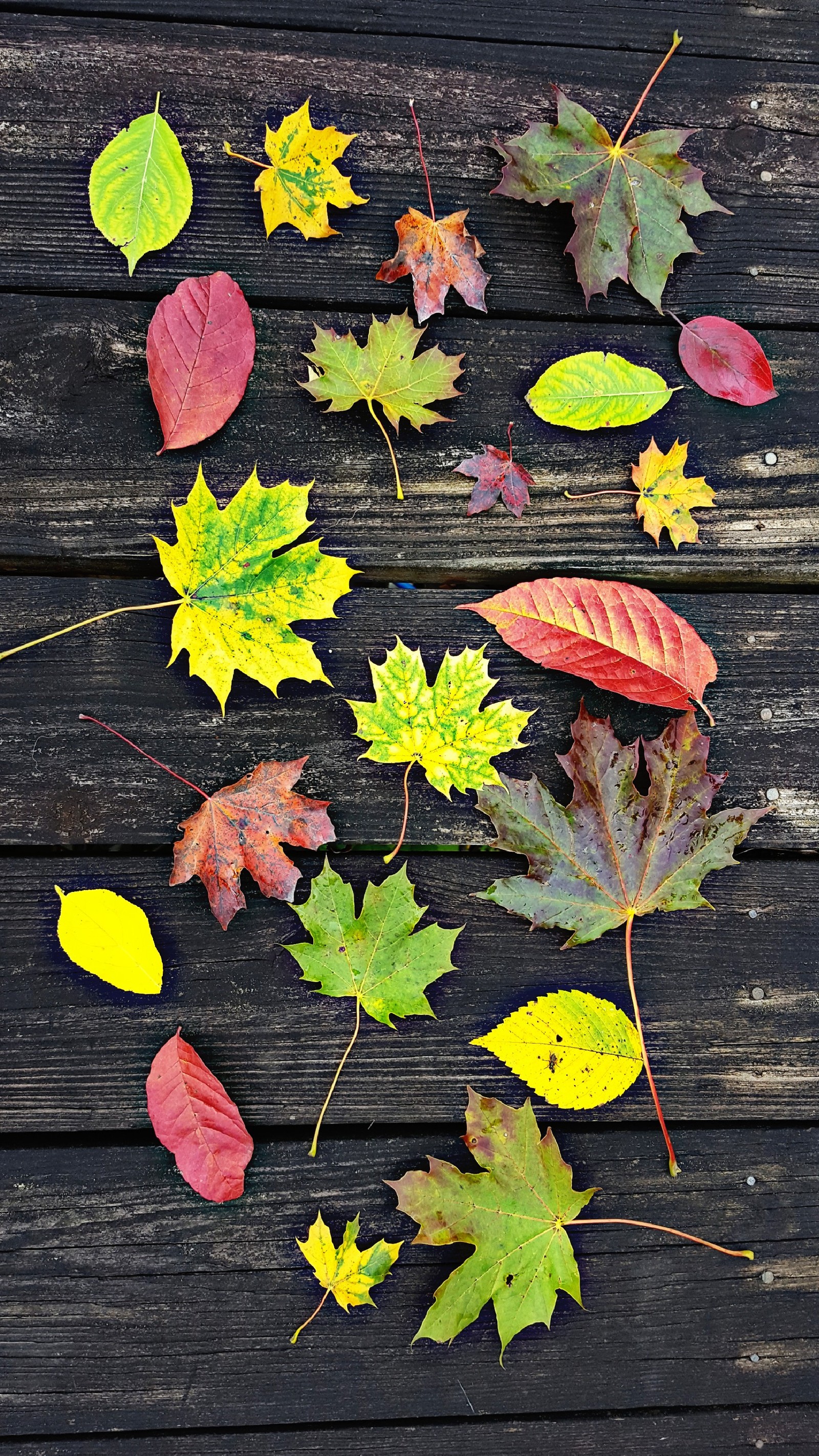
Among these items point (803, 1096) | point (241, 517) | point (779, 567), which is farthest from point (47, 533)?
point (803, 1096)

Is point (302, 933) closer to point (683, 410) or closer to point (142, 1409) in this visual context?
point (142, 1409)

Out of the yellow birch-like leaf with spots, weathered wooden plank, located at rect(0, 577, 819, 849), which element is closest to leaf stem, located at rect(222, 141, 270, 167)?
weathered wooden plank, located at rect(0, 577, 819, 849)

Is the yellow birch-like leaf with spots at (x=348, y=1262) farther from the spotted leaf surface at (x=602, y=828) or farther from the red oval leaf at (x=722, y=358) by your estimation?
the red oval leaf at (x=722, y=358)

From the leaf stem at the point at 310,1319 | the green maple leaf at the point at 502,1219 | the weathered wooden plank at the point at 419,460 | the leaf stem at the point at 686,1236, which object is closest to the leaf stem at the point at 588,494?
the weathered wooden plank at the point at 419,460

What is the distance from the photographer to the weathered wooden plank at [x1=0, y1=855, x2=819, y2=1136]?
1.26 metres

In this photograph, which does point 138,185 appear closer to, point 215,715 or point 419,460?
point 419,460

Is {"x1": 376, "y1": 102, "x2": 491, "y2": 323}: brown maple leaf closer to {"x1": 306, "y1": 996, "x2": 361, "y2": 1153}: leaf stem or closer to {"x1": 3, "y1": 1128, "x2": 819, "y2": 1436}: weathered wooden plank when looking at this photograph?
{"x1": 306, "y1": 996, "x2": 361, "y2": 1153}: leaf stem

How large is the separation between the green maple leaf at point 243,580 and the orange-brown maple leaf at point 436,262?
0.35m

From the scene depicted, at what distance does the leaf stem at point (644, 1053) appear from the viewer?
1301 millimetres

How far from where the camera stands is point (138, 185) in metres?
1.25

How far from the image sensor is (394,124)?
130 centimetres

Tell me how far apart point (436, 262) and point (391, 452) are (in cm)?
28

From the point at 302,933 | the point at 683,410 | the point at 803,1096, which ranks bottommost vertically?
the point at 803,1096

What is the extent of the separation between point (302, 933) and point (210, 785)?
256mm
